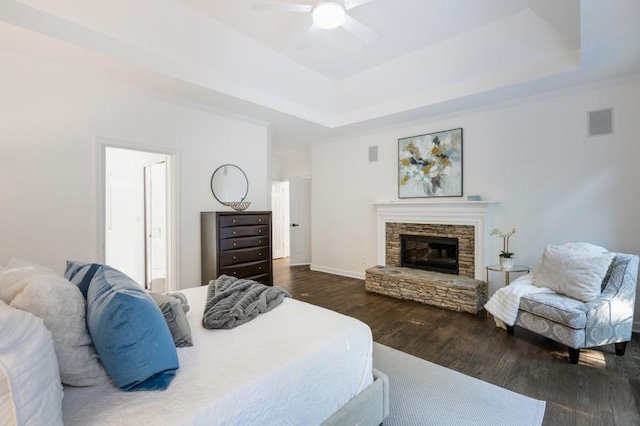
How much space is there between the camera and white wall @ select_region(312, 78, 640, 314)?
10.9 ft

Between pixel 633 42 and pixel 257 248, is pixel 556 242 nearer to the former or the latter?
pixel 633 42

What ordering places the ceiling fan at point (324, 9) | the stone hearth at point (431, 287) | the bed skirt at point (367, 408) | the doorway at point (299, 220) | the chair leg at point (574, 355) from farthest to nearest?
the doorway at point (299, 220)
the stone hearth at point (431, 287)
the chair leg at point (574, 355)
the ceiling fan at point (324, 9)
the bed skirt at point (367, 408)

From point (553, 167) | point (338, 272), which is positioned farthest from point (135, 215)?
point (553, 167)

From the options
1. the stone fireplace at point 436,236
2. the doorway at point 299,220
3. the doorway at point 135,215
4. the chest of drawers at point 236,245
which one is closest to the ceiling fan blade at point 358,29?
the chest of drawers at point 236,245

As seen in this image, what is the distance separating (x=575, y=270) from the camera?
9.24 feet

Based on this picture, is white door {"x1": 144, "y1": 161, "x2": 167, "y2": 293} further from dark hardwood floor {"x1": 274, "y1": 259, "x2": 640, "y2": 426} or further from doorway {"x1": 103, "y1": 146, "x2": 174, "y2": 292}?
dark hardwood floor {"x1": 274, "y1": 259, "x2": 640, "y2": 426}

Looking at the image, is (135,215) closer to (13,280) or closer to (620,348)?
(13,280)

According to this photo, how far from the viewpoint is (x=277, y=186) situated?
8.21m

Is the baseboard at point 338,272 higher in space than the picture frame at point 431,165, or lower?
lower

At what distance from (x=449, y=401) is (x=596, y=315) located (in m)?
1.56

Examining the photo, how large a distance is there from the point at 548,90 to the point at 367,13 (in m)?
2.41

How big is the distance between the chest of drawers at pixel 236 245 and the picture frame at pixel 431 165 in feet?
7.70

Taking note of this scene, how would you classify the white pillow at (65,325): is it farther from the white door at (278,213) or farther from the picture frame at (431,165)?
the white door at (278,213)

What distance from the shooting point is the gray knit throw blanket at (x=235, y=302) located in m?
1.79
